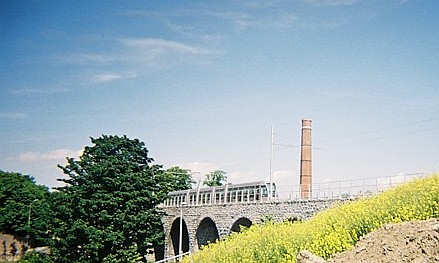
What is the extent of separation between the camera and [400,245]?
8.66 m

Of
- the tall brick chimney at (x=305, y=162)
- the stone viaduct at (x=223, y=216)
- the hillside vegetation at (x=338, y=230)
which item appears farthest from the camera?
the tall brick chimney at (x=305, y=162)

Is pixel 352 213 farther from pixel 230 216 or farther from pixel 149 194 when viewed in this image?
pixel 149 194

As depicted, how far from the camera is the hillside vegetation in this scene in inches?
486

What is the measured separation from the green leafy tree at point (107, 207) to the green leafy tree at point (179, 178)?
2442cm

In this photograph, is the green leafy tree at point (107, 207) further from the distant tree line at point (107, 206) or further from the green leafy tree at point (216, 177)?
the green leafy tree at point (216, 177)

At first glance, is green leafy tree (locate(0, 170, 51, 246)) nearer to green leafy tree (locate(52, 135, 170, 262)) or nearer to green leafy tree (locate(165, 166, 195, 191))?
green leafy tree (locate(165, 166, 195, 191))

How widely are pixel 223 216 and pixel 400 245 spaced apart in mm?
25733

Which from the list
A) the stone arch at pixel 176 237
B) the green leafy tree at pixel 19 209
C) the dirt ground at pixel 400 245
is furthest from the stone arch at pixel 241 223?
the green leafy tree at pixel 19 209

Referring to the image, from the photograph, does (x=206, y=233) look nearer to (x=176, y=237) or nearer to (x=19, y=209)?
(x=176, y=237)

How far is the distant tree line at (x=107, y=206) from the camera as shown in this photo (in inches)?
1224

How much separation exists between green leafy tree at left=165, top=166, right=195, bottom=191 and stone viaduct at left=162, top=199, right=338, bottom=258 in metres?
16.4

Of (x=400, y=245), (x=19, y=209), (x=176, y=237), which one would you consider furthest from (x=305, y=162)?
(x=19, y=209)

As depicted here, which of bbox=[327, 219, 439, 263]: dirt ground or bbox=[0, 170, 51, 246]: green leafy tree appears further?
bbox=[0, 170, 51, 246]: green leafy tree

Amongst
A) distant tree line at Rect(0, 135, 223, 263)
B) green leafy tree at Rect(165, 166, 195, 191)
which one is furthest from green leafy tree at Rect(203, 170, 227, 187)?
distant tree line at Rect(0, 135, 223, 263)
